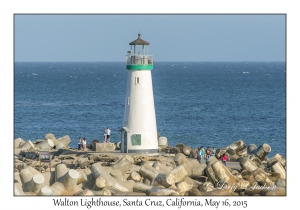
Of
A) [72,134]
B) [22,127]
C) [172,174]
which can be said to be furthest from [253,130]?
[172,174]

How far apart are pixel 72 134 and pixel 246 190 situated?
30.9 meters

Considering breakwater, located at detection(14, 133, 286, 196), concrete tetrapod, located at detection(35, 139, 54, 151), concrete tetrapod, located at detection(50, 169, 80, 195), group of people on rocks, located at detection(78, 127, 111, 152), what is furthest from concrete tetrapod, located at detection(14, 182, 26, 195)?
concrete tetrapod, located at detection(35, 139, 54, 151)

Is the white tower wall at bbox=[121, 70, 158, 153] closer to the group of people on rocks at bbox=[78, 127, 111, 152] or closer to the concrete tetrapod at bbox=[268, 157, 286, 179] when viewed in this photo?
the group of people on rocks at bbox=[78, 127, 111, 152]

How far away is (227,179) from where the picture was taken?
1280 inches

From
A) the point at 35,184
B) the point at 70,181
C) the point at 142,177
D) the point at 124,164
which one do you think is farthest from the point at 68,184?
the point at 124,164

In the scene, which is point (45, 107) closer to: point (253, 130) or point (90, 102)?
Answer: point (90, 102)

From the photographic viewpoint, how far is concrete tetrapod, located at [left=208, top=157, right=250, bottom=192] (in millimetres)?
32125

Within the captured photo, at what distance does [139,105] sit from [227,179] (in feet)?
24.5

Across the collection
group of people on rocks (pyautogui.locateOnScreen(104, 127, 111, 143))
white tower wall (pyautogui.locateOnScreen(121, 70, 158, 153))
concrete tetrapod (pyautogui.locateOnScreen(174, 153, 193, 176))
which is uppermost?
white tower wall (pyautogui.locateOnScreen(121, 70, 158, 153))

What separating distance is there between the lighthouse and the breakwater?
92 centimetres

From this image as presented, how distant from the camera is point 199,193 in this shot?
30.6 m

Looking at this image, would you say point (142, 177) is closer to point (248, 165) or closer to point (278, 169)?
point (248, 165)

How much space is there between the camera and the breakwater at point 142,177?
31234 millimetres

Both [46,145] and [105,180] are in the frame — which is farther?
[46,145]
